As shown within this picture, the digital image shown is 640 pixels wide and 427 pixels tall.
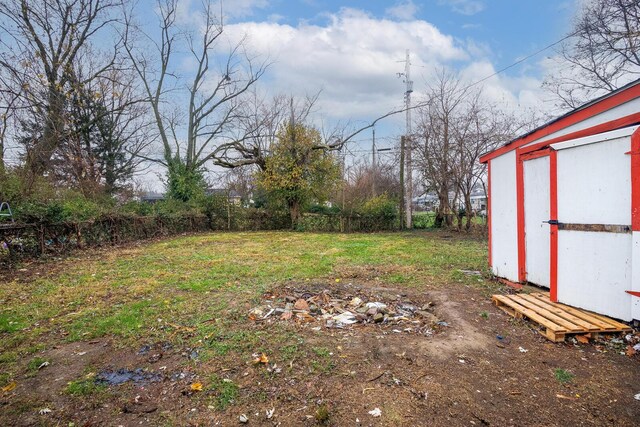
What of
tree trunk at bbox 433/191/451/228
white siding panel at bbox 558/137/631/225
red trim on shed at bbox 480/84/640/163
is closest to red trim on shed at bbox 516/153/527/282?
red trim on shed at bbox 480/84/640/163

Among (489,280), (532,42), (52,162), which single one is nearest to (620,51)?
(532,42)

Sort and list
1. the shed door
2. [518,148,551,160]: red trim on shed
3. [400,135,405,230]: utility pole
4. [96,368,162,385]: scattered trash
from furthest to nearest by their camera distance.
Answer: [400,135,405,230]: utility pole → the shed door → [518,148,551,160]: red trim on shed → [96,368,162,385]: scattered trash

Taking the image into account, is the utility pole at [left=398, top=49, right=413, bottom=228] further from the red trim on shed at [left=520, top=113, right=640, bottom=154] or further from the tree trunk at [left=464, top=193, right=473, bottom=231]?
the red trim on shed at [left=520, top=113, right=640, bottom=154]

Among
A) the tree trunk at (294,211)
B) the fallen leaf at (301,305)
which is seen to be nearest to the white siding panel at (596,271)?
the fallen leaf at (301,305)

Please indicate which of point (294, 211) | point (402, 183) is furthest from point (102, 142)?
point (402, 183)

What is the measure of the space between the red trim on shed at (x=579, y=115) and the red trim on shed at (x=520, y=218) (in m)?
0.30

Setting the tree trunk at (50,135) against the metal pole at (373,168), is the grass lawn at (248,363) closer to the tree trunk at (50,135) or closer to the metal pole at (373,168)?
the tree trunk at (50,135)

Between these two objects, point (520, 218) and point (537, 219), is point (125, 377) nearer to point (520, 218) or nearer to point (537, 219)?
point (537, 219)

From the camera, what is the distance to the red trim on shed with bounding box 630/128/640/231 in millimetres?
3238

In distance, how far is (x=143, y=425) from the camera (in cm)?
210

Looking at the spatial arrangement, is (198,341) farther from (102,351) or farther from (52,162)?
(52,162)

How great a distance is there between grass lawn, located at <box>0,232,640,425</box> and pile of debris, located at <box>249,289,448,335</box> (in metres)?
0.20

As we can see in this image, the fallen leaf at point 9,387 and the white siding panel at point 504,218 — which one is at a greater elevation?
the white siding panel at point 504,218

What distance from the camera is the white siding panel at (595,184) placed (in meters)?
3.41
